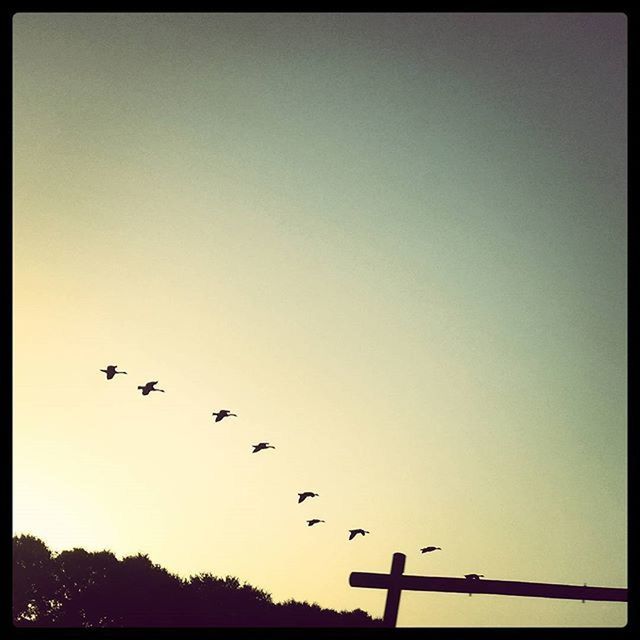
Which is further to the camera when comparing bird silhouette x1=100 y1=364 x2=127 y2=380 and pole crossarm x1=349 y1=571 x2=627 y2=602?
bird silhouette x1=100 y1=364 x2=127 y2=380

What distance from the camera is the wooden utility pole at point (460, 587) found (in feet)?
31.9

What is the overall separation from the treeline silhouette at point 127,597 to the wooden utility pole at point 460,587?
23.7 metres

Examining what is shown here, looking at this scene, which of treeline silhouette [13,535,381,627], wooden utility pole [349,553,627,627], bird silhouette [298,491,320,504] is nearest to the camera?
wooden utility pole [349,553,627,627]

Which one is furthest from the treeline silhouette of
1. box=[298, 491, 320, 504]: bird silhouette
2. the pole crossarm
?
the pole crossarm

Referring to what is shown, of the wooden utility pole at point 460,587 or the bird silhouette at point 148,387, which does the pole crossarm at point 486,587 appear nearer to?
the wooden utility pole at point 460,587

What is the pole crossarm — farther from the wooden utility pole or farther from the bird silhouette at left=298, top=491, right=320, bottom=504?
the bird silhouette at left=298, top=491, right=320, bottom=504

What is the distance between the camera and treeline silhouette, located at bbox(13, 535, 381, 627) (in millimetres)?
33281

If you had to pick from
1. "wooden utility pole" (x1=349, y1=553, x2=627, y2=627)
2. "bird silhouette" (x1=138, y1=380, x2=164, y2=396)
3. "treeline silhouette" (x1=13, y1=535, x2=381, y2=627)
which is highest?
"bird silhouette" (x1=138, y1=380, x2=164, y2=396)

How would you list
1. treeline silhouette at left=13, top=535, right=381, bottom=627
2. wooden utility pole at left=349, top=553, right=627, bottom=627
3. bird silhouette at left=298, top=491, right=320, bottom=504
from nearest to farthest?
wooden utility pole at left=349, top=553, right=627, bottom=627, bird silhouette at left=298, top=491, right=320, bottom=504, treeline silhouette at left=13, top=535, right=381, bottom=627

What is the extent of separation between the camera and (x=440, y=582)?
386 inches

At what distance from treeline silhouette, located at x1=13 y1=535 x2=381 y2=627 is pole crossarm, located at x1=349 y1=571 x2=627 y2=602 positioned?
77.7 ft

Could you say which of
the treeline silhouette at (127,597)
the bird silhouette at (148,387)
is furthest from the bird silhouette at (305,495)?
the treeline silhouette at (127,597)
